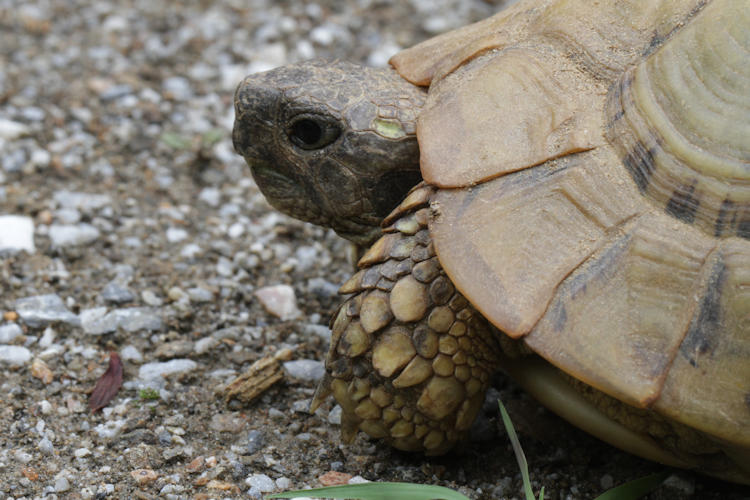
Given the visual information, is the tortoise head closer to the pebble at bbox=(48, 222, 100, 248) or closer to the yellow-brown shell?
the yellow-brown shell

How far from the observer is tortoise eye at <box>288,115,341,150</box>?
248cm

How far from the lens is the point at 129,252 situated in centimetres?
328

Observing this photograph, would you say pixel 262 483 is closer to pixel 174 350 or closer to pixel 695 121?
pixel 174 350

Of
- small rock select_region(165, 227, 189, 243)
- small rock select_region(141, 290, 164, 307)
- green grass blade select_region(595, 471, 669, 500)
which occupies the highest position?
green grass blade select_region(595, 471, 669, 500)

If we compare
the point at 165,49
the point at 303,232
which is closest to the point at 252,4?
the point at 165,49

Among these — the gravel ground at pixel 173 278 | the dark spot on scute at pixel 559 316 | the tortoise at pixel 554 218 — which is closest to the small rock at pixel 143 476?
the gravel ground at pixel 173 278

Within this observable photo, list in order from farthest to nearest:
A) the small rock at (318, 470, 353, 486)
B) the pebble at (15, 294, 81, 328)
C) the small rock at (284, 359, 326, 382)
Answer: the pebble at (15, 294, 81, 328) < the small rock at (284, 359, 326, 382) < the small rock at (318, 470, 353, 486)

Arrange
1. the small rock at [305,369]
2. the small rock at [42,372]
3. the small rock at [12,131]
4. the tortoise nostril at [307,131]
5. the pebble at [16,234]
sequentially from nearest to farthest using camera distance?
the tortoise nostril at [307,131], the small rock at [42,372], the small rock at [305,369], the pebble at [16,234], the small rock at [12,131]

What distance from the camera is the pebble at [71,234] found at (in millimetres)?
3242

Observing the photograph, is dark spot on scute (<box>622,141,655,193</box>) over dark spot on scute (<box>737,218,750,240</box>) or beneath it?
A: over

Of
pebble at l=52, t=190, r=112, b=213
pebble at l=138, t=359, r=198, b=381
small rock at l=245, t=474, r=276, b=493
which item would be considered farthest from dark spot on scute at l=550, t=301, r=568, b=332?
pebble at l=52, t=190, r=112, b=213

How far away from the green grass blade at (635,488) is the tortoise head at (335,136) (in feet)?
3.28

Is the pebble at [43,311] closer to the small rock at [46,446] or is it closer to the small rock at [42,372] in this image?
the small rock at [42,372]

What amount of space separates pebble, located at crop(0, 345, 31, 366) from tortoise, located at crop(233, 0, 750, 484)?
38.1 inches
